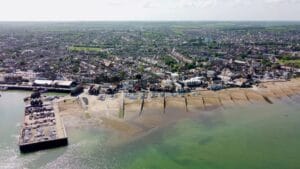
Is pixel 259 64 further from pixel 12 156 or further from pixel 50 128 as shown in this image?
pixel 12 156

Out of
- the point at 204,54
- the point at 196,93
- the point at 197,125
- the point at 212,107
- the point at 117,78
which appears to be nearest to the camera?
the point at 197,125

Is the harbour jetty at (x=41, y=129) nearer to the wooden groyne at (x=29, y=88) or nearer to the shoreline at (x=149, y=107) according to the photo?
the shoreline at (x=149, y=107)

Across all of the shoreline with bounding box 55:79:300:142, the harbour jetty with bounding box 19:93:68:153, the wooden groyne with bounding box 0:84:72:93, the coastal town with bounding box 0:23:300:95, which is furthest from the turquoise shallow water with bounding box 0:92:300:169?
the coastal town with bounding box 0:23:300:95

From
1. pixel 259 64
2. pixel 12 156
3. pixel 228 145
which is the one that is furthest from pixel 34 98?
pixel 259 64

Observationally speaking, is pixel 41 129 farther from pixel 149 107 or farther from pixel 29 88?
pixel 29 88

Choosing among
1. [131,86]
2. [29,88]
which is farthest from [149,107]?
[29,88]

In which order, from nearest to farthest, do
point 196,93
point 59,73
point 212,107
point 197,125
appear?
1. point 197,125
2. point 212,107
3. point 196,93
4. point 59,73

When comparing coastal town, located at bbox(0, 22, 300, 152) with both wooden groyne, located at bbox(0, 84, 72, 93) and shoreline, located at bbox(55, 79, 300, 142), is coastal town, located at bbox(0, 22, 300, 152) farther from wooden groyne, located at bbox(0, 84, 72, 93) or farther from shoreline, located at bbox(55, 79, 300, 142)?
shoreline, located at bbox(55, 79, 300, 142)
